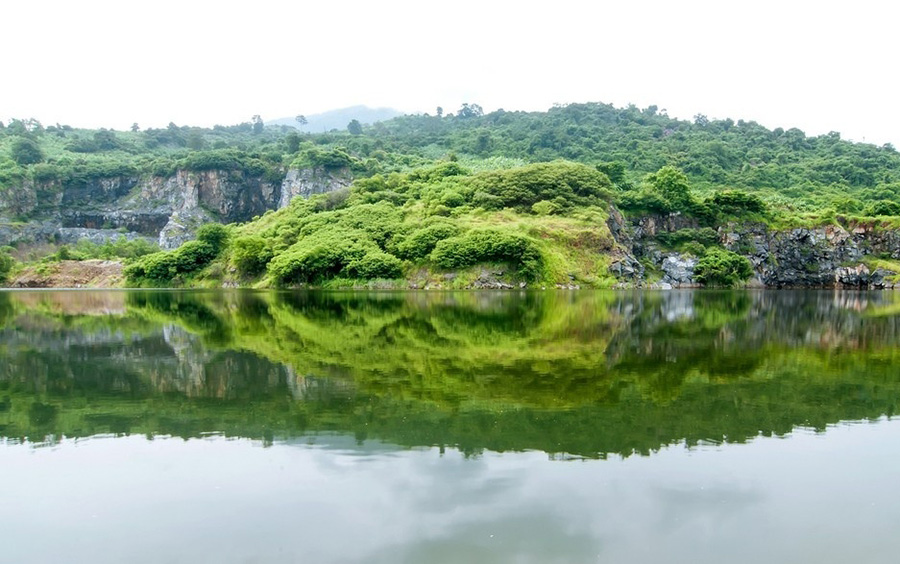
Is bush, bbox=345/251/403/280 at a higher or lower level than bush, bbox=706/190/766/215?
lower

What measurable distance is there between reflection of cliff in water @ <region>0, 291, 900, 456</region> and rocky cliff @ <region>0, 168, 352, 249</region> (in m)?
109

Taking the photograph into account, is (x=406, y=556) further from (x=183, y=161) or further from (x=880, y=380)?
(x=183, y=161)

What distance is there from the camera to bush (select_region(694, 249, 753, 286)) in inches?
3125

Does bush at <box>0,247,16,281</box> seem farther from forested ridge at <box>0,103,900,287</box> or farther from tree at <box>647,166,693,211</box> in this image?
tree at <box>647,166,693,211</box>

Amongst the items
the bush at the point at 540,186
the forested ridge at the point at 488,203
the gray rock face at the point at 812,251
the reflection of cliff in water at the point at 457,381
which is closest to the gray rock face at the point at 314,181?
the forested ridge at the point at 488,203

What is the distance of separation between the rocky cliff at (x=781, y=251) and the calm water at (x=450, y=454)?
64.9 m

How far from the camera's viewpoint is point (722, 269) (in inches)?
3123

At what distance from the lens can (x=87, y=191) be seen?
14112cm

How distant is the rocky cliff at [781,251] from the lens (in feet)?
268

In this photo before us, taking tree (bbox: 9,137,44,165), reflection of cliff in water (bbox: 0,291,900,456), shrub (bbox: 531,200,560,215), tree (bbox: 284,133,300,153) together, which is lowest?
reflection of cliff in water (bbox: 0,291,900,456)

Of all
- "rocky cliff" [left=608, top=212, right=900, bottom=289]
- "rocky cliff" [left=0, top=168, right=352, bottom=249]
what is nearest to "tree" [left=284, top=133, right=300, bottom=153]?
"rocky cliff" [left=0, top=168, right=352, bottom=249]

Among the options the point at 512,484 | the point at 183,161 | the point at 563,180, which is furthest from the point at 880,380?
the point at 183,161

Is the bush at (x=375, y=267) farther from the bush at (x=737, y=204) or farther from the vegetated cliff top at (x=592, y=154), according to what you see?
the vegetated cliff top at (x=592, y=154)

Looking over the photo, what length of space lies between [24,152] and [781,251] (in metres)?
165
